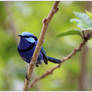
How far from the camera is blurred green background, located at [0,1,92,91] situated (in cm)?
282

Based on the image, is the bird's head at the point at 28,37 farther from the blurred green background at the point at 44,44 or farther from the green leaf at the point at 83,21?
the blurred green background at the point at 44,44

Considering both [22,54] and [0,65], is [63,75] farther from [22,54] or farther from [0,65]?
[22,54]

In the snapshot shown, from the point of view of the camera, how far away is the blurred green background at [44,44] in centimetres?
282

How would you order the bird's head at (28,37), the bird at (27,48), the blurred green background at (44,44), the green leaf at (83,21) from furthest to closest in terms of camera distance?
the blurred green background at (44,44) → the green leaf at (83,21) → the bird at (27,48) → the bird's head at (28,37)

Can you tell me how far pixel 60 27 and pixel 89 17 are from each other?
3.71ft

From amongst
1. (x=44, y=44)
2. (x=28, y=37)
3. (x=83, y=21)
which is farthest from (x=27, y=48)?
(x=44, y=44)

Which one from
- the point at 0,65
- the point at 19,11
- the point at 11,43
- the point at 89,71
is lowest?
the point at 89,71

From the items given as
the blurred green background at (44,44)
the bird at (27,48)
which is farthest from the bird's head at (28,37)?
the blurred green background at (44,44)

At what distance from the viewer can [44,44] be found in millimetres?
2850

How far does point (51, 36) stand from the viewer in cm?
314

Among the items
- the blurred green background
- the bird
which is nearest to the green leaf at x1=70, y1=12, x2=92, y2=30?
the bird

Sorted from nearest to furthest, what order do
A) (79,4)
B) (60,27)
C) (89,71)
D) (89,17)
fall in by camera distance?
(89,17) < (60,27) < (79,4) < (89,71)

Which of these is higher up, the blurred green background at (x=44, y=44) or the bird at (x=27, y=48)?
the bird at (x=27, y=48)

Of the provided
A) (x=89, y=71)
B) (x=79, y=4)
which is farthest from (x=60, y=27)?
(x=89, y=71)
